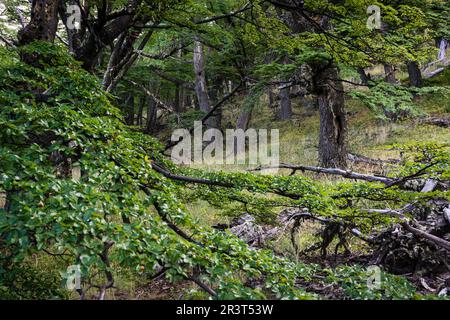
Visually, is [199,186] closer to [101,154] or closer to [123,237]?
[101,154]

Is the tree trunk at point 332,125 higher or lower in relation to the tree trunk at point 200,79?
lower

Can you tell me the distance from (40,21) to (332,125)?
7.92 metres

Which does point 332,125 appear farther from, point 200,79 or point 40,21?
point 200,79

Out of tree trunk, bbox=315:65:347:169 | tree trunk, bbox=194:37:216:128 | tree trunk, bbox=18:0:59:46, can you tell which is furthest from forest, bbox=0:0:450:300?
tree trunk, bbox=194:37:216:128

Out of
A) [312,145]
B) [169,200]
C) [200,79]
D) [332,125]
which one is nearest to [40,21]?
[169,200]

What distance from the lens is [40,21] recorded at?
14.4ft

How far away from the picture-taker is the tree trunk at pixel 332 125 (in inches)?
403

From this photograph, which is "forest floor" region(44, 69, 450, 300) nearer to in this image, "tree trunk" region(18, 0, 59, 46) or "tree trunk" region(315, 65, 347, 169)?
"tree trunk" region(315, 65, 347, 169)

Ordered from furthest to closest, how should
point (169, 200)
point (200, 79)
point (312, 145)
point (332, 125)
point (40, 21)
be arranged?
point (200, 79)
point (312, 145)
point (332, 125)
point (40, 21)
point (169, 200)

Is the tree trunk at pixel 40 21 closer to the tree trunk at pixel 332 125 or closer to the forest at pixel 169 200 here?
the forest at pixel 169 200

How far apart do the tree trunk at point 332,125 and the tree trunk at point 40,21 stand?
712cm

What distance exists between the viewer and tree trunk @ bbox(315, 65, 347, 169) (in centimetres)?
1023

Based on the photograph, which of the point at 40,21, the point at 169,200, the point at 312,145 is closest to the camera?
the point at 169,200

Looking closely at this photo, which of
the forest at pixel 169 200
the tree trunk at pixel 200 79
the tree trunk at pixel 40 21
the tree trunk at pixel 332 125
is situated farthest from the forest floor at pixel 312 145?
the tree trunk at pixel 200 79
